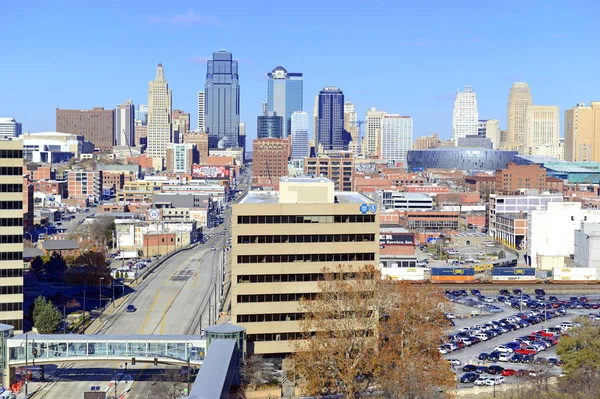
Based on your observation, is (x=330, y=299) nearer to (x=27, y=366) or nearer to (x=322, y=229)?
(x=322, y=229)

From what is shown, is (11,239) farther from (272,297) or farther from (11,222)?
(272,297)

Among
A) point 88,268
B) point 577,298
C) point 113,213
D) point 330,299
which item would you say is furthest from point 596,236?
point 113,213

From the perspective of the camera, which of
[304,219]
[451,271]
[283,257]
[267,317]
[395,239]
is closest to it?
[267,317]

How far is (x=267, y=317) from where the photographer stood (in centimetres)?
3953

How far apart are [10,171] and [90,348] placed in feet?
41.9

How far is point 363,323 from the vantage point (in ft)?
110

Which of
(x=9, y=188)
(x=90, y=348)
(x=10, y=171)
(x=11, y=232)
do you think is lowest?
(x=90, y=348)

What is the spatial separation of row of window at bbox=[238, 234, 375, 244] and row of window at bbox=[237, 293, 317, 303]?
2271 millimetres

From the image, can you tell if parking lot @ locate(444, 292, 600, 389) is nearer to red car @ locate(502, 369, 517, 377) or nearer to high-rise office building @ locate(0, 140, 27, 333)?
red car @ locate(502, 369, 517, 377)

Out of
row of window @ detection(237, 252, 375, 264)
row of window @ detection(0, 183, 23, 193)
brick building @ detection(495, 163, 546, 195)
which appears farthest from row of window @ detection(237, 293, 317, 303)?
brick building @ detection(495, 163, 546, 195)

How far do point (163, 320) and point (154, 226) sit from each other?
138 ft

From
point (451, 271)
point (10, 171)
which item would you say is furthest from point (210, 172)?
point (10, 171)

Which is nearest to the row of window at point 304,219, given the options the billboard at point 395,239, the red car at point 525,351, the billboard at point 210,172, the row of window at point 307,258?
the row of window at point 307,258

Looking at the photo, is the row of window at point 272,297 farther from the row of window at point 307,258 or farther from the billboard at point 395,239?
the billboard at point 395,239
